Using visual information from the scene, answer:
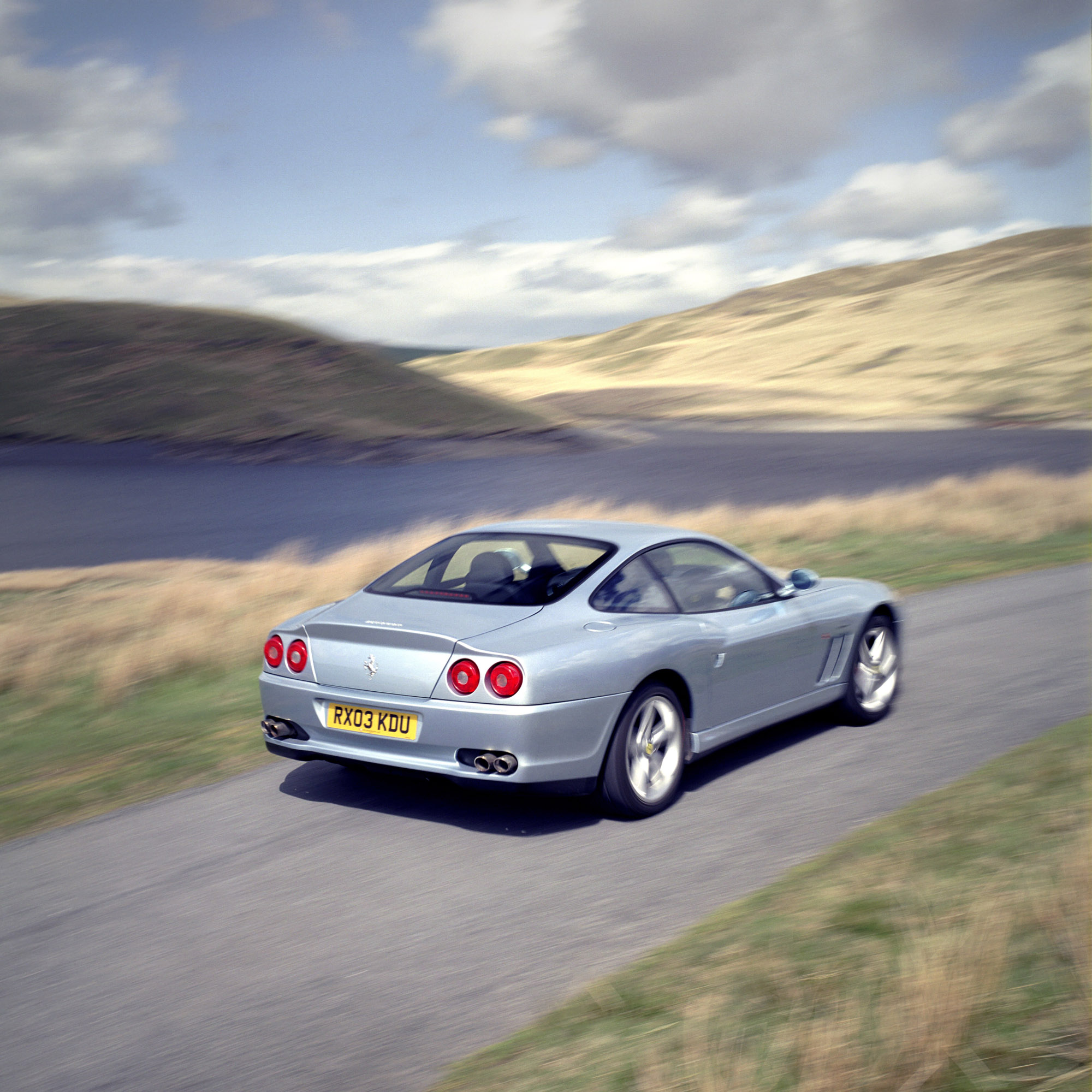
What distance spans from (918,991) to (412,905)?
80.5 inches

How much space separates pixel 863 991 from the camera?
3.60m

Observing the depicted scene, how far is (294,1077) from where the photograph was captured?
136 inches

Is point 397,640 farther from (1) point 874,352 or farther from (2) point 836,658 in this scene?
(1) point 874,352

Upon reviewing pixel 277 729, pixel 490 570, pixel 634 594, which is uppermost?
pixel 490 570

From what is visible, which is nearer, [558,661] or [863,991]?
[863,991]

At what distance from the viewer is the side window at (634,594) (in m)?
5.84

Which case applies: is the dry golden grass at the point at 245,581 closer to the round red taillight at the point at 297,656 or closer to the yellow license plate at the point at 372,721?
the round red taillight at the point at 297,656

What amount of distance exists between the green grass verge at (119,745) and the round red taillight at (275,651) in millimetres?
1222

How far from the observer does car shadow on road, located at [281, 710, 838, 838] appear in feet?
18.5

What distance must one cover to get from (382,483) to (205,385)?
21.3 metres

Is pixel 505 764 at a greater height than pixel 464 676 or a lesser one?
lesser

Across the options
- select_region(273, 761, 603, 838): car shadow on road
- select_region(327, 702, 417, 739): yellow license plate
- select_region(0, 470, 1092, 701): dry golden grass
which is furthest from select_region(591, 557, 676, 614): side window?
select_region(0, 470, 1092, 701): dry golden grass

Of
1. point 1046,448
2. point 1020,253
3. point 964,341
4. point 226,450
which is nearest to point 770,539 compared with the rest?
point 1046,448

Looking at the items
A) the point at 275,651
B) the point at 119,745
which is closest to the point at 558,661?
the point at 275,651
